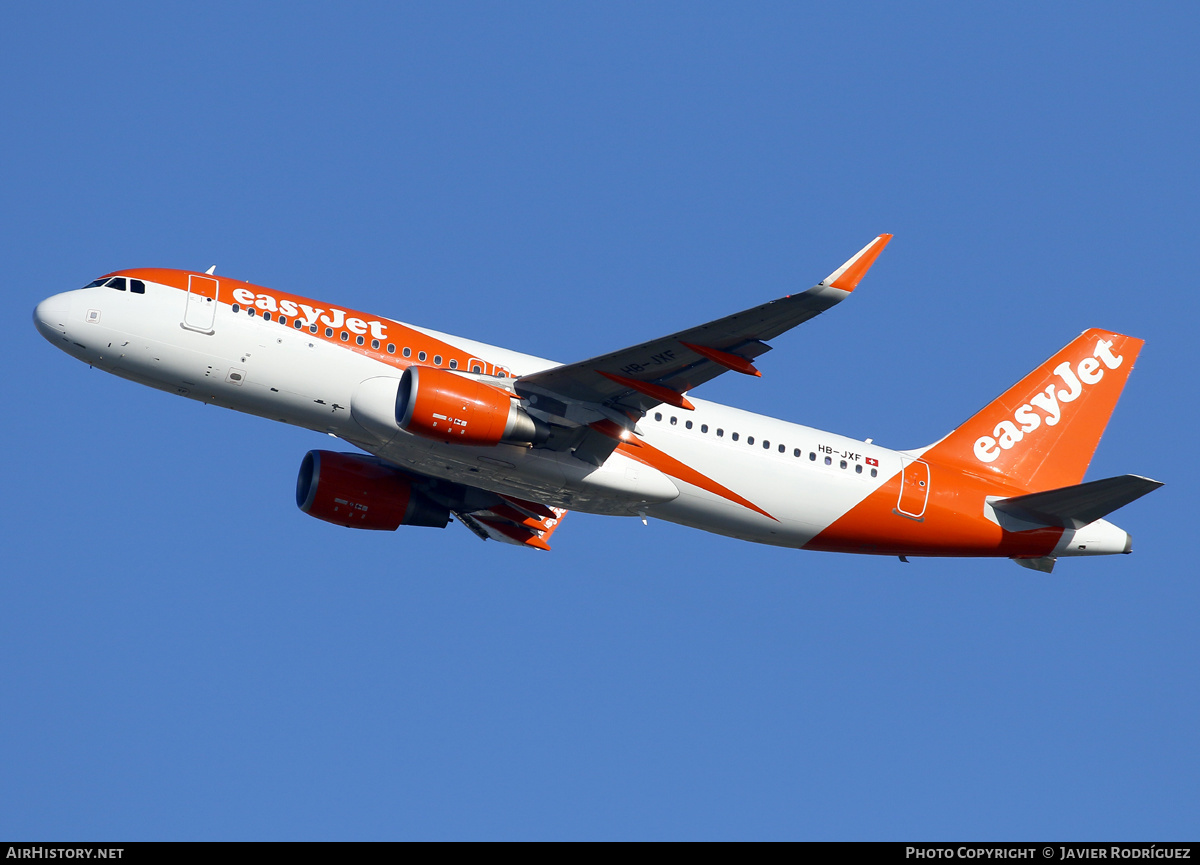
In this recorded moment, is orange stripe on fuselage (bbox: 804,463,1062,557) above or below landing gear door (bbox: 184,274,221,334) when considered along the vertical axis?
below

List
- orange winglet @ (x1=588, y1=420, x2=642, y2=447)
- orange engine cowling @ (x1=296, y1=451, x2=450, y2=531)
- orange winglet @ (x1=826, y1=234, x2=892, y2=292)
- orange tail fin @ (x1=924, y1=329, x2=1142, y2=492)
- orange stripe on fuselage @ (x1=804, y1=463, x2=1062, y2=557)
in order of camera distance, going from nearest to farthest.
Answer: orange winglet @ (x1=826, y1=234, x2=892, y2=292)
orange winglet @ (x1=588, y1=420, x2=642, y2=447)
orange stripe on fuselage @ (x1=804, y1=463, x2=1062, y2=557)
orange engine cowling @ (x1=296, y1=451, x2=450, y2=531)
orange tail fin @ (x1=924, y1=329, x2=1142, y2=492)

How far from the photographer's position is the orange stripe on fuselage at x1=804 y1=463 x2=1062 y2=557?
34438mm

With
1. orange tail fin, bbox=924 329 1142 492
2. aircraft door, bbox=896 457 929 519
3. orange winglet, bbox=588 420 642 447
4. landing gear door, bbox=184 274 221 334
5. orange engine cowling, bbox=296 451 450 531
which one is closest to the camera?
landing gear door, bbox=184 274 221 334

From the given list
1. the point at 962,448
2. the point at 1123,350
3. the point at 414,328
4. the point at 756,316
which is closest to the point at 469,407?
the point at 414,328

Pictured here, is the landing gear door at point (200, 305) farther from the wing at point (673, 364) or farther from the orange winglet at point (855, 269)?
the orange winglet at point (855, 269)

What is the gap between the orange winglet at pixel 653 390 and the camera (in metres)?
30.2

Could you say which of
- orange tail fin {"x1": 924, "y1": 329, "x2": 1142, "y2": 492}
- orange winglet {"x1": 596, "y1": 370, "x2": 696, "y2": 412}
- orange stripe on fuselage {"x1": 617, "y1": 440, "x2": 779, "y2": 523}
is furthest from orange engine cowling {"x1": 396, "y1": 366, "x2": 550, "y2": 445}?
orange tail fin {"x1": 924, "y1": 329, "x2": 1142, "y2": 492}

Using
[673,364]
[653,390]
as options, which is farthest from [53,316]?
[673,364]

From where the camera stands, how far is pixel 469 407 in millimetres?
29406

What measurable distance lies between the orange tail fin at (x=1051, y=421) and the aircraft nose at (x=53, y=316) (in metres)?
23.5

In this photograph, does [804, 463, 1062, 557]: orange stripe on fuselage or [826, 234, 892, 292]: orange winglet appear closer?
[826, 234, 892, 292]: orange winglet

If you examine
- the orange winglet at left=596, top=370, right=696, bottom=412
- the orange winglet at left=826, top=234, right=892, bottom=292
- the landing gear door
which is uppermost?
the landing gear door

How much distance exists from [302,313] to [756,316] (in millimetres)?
11475

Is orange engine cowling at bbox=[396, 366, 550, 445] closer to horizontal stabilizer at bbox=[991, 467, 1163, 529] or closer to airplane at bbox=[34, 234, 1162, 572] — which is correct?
airplane at bbox=[34, 234, 1162, 572]
